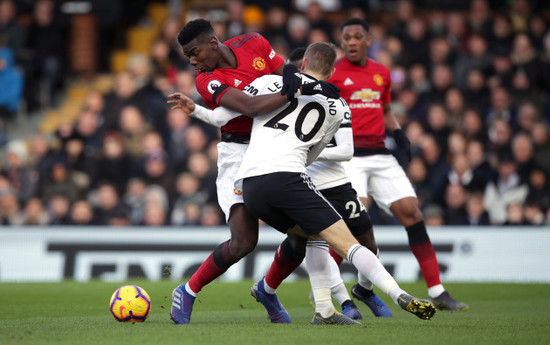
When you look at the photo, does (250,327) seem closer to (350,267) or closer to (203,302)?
(203,302)

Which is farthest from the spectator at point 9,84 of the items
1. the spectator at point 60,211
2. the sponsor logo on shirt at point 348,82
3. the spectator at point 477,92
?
the sponsor logo on shirt at point 348,82

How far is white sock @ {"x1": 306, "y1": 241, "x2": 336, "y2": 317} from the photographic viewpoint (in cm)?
695

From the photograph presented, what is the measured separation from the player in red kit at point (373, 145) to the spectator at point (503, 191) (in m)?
5.10

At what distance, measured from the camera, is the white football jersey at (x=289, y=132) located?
653 centimetres

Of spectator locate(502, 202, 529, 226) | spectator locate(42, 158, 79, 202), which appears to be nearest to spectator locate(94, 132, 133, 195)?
spectator locate(42, 158, 79, 202)

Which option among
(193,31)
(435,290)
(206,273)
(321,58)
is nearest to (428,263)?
(435,290)

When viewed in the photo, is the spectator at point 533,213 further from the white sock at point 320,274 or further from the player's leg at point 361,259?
the player's leg at point 361,259

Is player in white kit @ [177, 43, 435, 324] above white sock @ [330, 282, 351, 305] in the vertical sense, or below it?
above

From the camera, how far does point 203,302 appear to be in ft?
31.7

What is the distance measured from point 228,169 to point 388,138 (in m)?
6.96

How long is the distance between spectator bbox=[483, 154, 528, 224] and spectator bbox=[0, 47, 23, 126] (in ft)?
31.4

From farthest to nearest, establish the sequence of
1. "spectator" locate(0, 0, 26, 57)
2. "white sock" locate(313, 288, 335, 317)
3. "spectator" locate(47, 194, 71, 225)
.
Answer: "spectator" locate(0, 0, 26, 57)
"spectator" locate(47, 194, 71, 225)
"white sock" locate(313, 288, 335, 317)

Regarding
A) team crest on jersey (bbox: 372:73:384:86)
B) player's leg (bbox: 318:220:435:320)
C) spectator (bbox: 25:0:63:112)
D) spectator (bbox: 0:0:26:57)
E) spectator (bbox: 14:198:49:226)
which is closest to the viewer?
player's leg (bbox: 318:220:435:320)

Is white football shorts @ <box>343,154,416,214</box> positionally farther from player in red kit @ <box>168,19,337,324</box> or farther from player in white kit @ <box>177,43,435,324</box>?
player in white kit @ <box>177,43,435,324</box>
